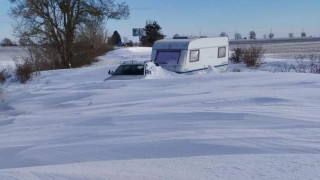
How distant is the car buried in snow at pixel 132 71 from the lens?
18.5m

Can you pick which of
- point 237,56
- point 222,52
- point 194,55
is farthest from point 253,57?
point 194,55

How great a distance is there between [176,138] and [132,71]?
13.1m

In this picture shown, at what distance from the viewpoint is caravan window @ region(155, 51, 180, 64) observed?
21.5m

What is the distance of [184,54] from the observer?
21.4 meters

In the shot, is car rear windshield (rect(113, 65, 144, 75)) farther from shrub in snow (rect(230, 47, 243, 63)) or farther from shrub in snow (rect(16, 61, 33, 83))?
shrub in snow (rect(230, 47, 243, 63))

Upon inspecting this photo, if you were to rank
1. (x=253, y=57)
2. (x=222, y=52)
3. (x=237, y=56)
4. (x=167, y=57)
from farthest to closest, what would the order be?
1. (x=237, y=56)
2. (x=253, y=57)
3. (x=222, y=52)
4. (x=167, y=57)

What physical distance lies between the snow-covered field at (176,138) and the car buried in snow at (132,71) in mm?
6013

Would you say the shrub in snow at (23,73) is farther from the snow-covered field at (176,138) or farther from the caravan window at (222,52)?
the snow-covered field at (176,138)

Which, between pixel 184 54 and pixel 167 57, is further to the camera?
pixel 167 57

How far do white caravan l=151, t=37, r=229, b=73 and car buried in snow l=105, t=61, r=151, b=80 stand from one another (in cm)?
265

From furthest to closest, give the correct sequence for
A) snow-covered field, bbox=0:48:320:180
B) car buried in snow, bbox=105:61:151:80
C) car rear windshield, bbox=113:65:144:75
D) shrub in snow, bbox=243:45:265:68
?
A: shrub in snow, bbox=243:45:265:68, car rear windshield, bbox=113:65:144:75, car buried in snow, bbox=105:61:151:80, snow-covered field, bbox=0:48:320:180

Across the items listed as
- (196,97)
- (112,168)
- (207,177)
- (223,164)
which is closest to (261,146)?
(223,164)

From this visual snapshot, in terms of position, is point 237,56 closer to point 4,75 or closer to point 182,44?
point 182,44

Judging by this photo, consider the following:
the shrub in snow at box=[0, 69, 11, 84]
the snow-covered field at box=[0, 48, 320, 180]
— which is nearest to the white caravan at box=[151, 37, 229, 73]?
the snow-covered field at box=[0, 48, 320, 180]
